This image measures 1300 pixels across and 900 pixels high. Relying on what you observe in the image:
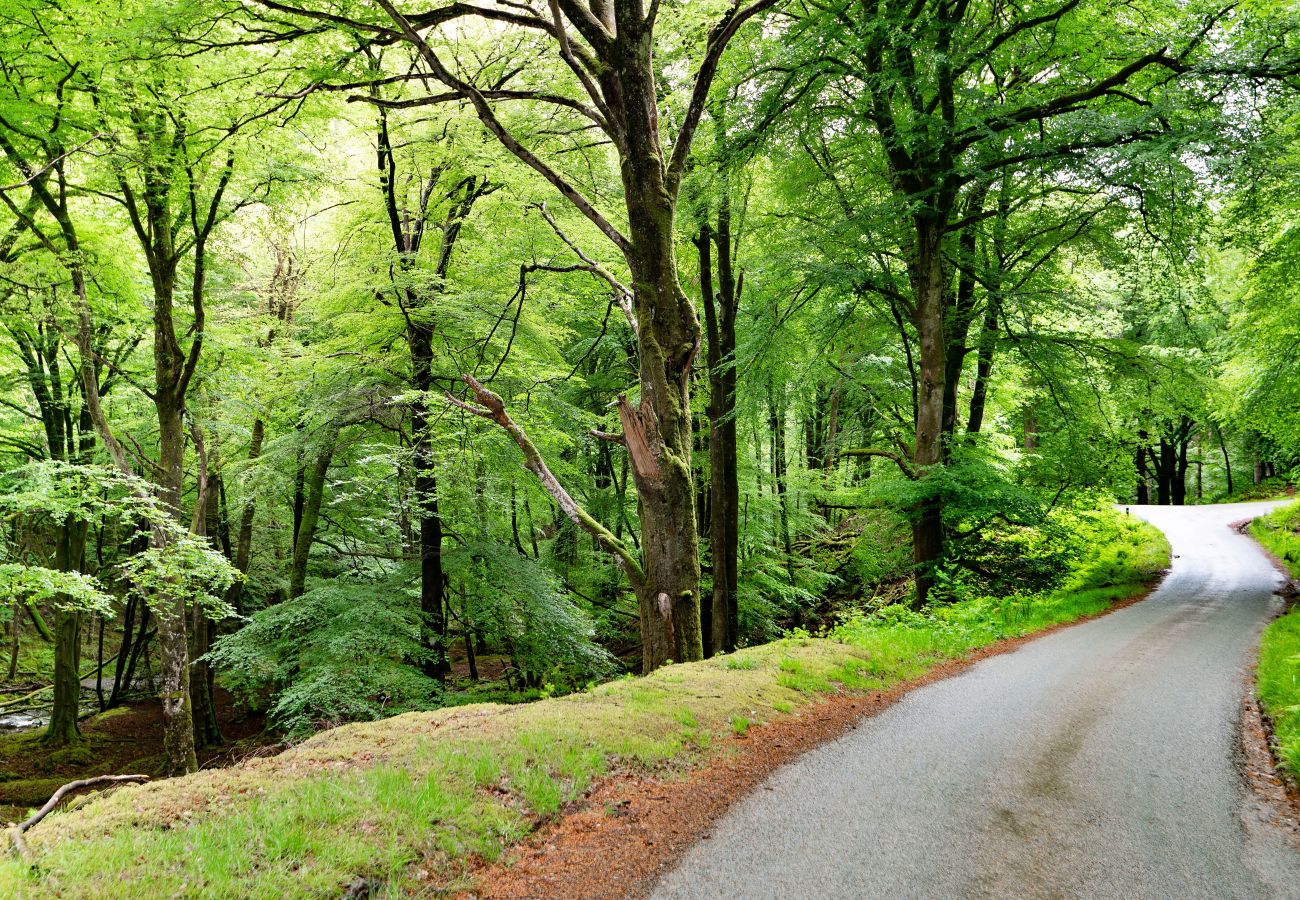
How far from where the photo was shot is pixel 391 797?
340 centimetres

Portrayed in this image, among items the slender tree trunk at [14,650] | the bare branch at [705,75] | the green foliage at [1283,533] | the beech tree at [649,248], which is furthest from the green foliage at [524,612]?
the green foliage at [1283,533]

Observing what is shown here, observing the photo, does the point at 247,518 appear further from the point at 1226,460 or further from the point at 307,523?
the point at 1226,460

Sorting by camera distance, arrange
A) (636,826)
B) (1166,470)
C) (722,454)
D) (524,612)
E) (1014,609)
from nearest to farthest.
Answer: (636,826)
(524,612)
(1014,609)
(722,454)
(1166,470)

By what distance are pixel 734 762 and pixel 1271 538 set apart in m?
24.9

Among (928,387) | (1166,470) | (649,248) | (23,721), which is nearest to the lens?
(649,248)

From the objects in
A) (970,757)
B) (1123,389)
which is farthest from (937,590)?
(970,757)

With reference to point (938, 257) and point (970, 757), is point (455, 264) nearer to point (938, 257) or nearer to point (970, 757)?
point (938, 257)

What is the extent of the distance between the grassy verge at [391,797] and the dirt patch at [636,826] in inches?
4.5

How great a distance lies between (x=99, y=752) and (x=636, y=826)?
15030 mm

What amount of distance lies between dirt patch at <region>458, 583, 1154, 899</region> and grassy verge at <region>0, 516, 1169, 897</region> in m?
0.11

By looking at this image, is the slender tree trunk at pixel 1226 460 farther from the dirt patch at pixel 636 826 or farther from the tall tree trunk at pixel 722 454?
the dirt patch at pixel 636 826

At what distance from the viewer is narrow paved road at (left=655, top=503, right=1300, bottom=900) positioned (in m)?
3.15

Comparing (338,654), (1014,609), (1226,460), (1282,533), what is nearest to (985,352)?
(1014,609)

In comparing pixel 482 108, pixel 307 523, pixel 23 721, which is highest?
pixel 482 108
